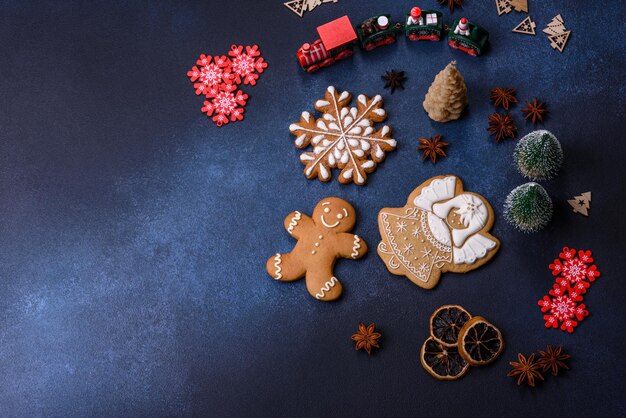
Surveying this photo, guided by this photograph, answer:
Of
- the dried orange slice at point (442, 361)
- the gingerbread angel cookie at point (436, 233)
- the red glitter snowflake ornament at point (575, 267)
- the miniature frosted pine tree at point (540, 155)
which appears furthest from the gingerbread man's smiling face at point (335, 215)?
the red glitter snowflake ornament at point (575, 267)

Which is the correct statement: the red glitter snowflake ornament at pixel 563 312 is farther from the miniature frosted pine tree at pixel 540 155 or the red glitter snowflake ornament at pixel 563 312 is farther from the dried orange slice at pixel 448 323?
the miniature frosted pine tree at pixel 540 155

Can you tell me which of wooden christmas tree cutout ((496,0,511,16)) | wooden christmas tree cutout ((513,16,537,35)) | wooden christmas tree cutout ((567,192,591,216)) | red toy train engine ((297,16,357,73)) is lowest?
wooden christmas tree cutout ((567,192,591,216))

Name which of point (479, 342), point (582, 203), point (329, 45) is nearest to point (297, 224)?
point (329, 45)

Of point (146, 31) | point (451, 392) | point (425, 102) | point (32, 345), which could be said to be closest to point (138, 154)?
point (146, 31)

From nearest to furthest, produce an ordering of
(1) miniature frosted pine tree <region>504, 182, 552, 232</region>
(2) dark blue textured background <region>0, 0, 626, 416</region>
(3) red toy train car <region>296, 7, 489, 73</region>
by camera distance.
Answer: (1) miniature frosted pine tree <region>504, 182, 552, 232</region>, (2) dark blue textured background <region>0, 0, 626, 416</region>, (3) red toy train car <region>296, 7, 489, 73</region>

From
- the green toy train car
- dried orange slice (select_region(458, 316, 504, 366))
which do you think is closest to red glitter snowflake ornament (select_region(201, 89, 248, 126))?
the green toy train car

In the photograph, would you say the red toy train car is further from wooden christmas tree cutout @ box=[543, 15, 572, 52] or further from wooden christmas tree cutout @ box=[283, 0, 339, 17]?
wooden christmas tree cutout @ box=[543, 15, 572, 52]

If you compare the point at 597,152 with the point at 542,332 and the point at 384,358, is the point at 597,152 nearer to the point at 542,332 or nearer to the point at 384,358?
the point at 542,332
